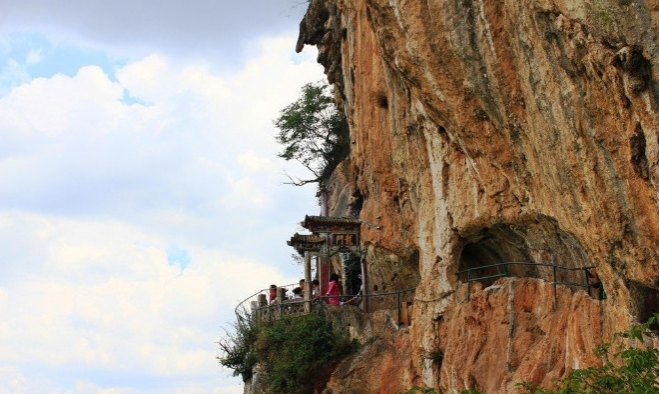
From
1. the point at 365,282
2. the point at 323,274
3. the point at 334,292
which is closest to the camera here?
the point at 334,292

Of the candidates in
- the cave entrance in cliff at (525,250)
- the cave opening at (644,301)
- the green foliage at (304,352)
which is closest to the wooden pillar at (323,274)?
the green foliage at (304,352)

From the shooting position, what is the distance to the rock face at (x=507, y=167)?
1521 cm

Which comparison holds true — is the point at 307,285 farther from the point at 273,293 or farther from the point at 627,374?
the point at 627,374

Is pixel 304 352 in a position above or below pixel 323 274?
below

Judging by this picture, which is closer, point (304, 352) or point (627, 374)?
point (627, 374)

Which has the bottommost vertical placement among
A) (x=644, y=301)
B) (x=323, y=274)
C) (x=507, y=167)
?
(x=644, y=301)

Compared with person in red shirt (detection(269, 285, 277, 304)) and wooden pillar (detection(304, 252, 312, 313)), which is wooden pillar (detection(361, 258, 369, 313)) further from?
person in red shirt (detection(269, 285, 277, 304))

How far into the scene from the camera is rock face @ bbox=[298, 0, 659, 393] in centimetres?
1521

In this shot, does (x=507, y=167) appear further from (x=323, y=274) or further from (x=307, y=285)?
(x=323, y=274)

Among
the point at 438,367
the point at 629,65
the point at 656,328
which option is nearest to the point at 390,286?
the point at 438,367

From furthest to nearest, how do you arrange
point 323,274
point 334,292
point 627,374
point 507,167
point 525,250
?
point 323,274 → point 334,292 → point 525,250 → point 507,167 → point 627,374

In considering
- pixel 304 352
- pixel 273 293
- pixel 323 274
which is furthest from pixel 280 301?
pixel 323 274

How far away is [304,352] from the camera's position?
26.1m

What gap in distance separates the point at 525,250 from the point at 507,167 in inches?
106
